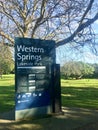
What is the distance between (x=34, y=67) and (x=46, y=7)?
13.0ft

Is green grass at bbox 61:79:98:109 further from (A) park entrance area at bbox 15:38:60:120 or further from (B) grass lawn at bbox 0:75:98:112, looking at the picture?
(A) park entrance area at bbox 15:38:60:120

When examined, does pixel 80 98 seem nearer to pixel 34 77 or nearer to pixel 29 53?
pixel 34 77

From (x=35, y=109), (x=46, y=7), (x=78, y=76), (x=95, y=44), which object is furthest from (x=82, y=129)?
(x=78, y=76)

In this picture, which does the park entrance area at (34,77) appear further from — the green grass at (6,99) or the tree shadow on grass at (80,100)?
the tree shadow on grass at (80,100)

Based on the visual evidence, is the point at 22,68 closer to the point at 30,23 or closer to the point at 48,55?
the point at 48,55

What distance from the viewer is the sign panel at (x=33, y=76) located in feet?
41.4

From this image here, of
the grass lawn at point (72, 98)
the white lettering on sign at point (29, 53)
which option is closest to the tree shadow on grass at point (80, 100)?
the grass lawn at point (72, 98)

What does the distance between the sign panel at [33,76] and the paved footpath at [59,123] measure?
A: 1.69 ft

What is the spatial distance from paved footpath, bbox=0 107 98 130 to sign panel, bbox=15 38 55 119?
1.69 ft

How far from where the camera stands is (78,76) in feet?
220

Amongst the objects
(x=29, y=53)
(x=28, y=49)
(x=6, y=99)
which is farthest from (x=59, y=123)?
(x=6, y=99)

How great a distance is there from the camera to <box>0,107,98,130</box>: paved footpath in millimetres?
11531

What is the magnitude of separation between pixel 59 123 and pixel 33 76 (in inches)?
78.6

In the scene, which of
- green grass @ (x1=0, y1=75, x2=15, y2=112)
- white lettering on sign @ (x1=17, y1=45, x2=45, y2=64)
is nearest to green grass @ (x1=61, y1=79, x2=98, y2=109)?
green grass @ (x1=0, y1=75, x2=15, y2=112)
